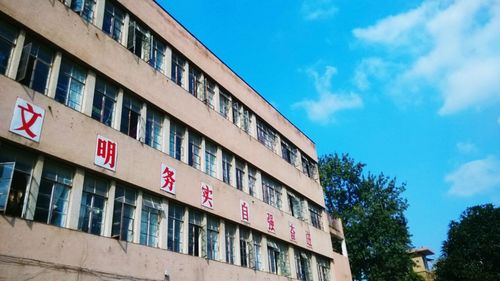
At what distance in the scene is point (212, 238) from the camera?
1248 centimetres

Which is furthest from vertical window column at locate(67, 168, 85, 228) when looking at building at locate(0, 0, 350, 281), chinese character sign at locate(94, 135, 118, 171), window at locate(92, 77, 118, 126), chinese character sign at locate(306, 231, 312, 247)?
chinese character sign at locate(306, 231, 312, 247)

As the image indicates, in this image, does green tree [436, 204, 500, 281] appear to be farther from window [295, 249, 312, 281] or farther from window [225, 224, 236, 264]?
window [225, 224, 236, 264]

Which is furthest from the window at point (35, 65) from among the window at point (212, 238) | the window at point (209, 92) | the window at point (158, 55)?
the window at point (212, 238)

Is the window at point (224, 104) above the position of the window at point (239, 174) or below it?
above

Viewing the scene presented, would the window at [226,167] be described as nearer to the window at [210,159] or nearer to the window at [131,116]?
the window at [210,159]

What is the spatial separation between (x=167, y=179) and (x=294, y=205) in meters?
9.04

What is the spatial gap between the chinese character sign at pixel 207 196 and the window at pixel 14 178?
17.3 ft

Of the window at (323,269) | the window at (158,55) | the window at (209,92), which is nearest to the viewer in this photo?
the window at (158,55)

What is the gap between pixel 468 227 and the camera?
108 feet

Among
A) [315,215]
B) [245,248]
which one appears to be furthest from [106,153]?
[315,215]

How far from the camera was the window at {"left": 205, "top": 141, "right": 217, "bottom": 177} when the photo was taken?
44.1 feet

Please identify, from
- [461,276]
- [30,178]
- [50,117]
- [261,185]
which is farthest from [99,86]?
[461,276]

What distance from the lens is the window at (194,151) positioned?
41.7ft

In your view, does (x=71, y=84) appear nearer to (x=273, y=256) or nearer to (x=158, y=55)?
(x=158, y=55)
